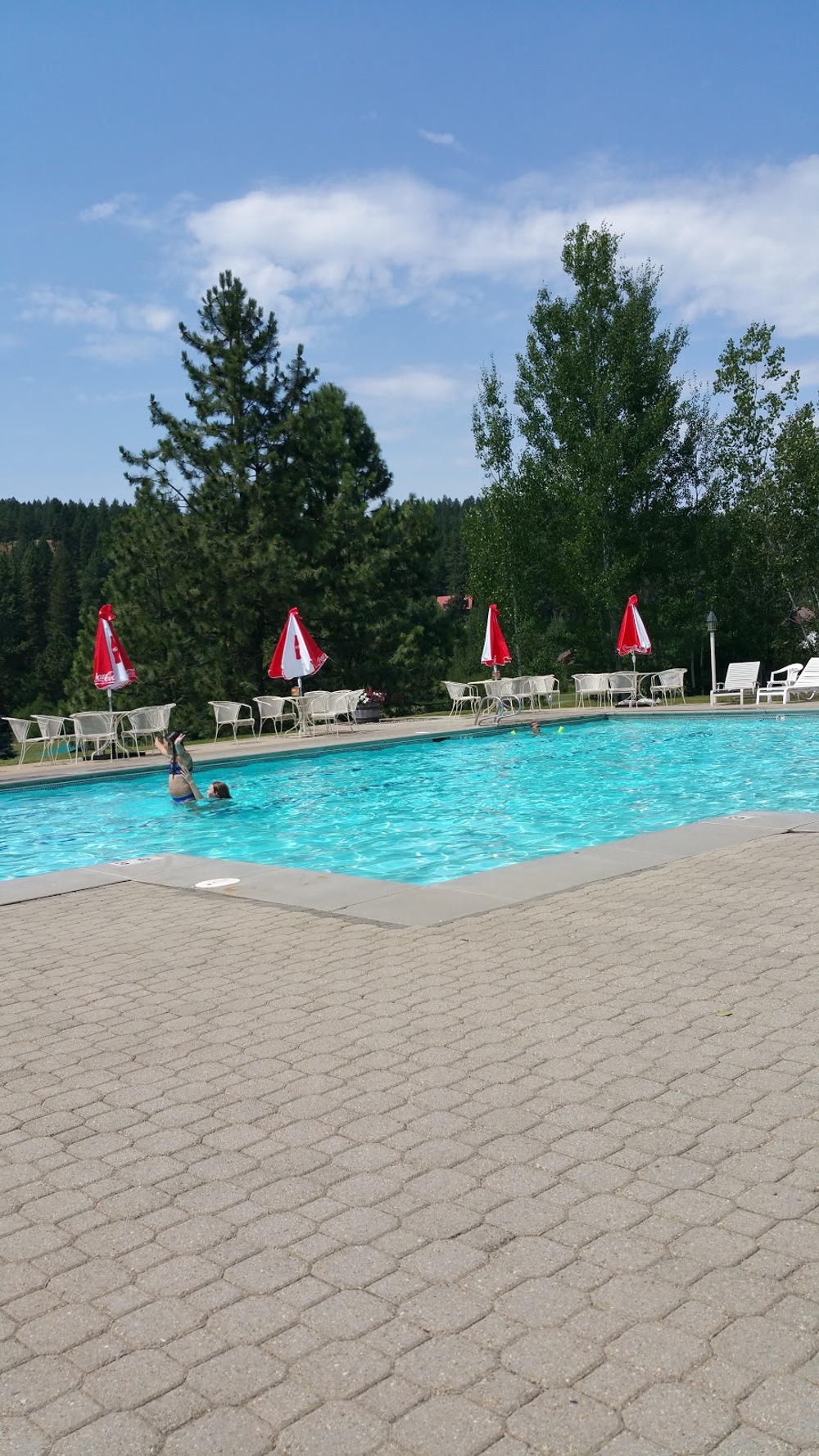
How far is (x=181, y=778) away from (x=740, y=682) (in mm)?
13400

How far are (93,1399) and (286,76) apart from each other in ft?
47.1

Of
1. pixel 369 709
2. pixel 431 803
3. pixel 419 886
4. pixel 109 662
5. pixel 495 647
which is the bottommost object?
pixel 431 803

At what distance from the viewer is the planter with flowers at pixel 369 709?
79.7 ft

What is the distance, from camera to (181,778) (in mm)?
12180

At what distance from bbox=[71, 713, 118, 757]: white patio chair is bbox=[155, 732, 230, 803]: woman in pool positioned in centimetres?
432

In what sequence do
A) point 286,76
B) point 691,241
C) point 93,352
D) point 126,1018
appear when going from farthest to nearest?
point 93,352 < point 691,241 < point 286,76 < point 126,1018

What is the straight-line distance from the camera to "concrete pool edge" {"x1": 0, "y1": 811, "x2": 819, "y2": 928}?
Answer: 6.02m

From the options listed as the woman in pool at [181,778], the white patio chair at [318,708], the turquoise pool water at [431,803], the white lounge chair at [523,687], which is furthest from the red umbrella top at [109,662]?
the white lounge chair at [523,687]

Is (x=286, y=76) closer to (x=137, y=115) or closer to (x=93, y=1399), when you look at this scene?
(x=137, y=115)

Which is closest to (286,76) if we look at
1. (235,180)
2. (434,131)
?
(235,180)

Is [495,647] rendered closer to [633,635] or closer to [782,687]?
[633,635]

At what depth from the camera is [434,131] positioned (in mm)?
15508

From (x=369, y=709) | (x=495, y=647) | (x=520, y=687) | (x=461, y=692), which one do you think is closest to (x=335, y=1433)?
(x=495, y=647)

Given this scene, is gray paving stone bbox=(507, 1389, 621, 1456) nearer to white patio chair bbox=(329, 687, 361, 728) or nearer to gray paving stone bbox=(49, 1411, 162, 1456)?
gray paving stone bbox=(49, 1411, 162, 1456)
